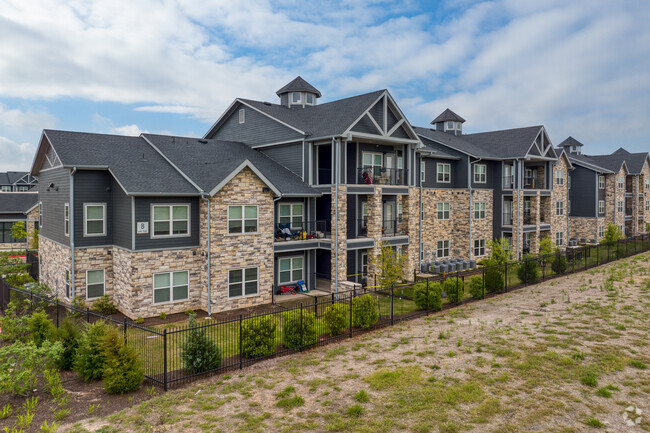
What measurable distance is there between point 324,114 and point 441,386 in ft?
66.8

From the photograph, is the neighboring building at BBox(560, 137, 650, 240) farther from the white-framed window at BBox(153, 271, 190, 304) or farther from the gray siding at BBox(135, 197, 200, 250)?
the white-framed window at BBox(153, 271, 190, 304)

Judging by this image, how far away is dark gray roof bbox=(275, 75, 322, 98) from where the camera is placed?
107 feet

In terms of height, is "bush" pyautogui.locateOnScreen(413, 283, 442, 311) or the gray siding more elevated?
the gray siding

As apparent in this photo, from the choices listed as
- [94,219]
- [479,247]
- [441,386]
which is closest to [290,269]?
[94,219]

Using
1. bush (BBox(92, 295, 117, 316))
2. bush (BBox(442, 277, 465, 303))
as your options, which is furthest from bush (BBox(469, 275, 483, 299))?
bush (BBox(92, 295, 117, 316))

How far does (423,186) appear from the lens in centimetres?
3416

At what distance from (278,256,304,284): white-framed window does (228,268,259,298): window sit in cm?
318

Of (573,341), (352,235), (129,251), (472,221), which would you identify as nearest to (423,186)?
(472,221)

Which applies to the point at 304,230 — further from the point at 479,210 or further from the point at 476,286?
the point at 479,210

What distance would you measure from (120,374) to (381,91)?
21535mm

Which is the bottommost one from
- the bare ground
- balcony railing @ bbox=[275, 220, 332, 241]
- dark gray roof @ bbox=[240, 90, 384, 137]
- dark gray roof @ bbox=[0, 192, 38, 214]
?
the bare ground

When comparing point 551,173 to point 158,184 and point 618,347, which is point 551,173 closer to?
point 618,347

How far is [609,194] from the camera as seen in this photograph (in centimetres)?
5278

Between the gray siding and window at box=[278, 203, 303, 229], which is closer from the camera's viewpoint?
the gray siding
